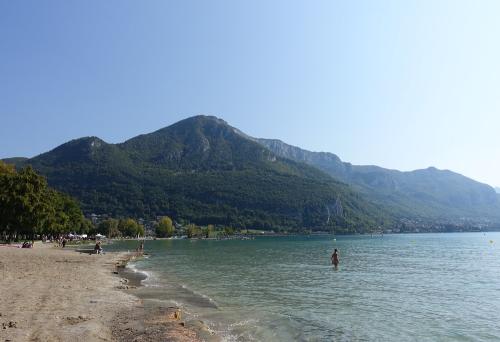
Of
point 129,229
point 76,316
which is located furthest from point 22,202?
point 129,229

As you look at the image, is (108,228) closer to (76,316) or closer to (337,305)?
(337,305)

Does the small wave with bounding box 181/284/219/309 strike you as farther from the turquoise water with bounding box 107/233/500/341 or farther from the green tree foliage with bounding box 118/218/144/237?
the green tree foliage with bounding box 118/218/144/237

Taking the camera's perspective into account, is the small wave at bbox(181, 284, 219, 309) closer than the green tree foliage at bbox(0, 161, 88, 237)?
Yes

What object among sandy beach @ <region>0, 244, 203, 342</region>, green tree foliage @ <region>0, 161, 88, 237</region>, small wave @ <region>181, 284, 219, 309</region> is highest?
green tree foliage @ <region>0, 161, 88, 237</region>

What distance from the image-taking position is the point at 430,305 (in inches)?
960

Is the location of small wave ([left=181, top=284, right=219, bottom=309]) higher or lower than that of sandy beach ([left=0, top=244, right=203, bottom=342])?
lower

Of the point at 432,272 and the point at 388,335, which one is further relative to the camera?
the point at 432,272

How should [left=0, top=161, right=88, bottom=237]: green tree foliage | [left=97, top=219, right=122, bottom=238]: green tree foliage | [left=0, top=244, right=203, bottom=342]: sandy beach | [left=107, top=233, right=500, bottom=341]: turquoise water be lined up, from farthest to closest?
[left=97, top=219, right=122, bottom=238]: green tree foliage, [left=0, top=161, right=88, bottom=237]: green tree foliage, [left=107, top=233, right=500, bottom=341]: turquoise water, [left=0, top=244, right=203, bottom=342]: sandy beach

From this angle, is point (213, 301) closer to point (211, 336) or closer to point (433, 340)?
point (211, 336)

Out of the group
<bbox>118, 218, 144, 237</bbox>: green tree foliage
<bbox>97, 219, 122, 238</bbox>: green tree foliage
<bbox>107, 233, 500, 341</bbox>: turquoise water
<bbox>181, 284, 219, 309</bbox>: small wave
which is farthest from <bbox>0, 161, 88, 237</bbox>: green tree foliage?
<bbox>118, 218, 144, 237</bbox>: green tree foliage

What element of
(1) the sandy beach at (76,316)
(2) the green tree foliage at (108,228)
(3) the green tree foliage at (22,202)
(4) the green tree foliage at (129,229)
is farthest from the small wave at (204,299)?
(4) the green tree foliage at (129,229)

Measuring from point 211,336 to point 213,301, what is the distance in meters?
9.42

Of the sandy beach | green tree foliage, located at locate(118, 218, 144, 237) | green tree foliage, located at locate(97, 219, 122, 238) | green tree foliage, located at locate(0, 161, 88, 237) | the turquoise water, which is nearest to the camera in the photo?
the sandy beach

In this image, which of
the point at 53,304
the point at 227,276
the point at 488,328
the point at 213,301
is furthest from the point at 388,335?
the point at 227,276
